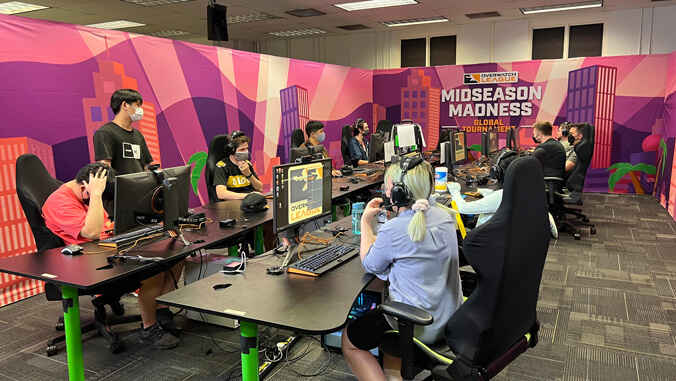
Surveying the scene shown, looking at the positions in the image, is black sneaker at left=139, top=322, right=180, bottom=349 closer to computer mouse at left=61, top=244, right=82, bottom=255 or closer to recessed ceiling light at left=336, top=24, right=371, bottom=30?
computer mouse at left=61, top=244, right=82, bottom=255

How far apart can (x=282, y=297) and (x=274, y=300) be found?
4 cm

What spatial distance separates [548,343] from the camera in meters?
3.06

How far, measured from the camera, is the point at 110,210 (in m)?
2.86

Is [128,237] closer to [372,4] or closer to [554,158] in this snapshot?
[554,158]

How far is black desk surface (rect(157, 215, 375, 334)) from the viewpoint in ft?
5.76

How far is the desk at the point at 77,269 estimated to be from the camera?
7.13 ft

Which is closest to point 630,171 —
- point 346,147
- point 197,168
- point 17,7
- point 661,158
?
point 661,158

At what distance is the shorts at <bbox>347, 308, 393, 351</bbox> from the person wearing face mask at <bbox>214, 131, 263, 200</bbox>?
7.23 feet

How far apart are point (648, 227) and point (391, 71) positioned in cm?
581

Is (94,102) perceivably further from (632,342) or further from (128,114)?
(632,342)

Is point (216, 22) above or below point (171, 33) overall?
below

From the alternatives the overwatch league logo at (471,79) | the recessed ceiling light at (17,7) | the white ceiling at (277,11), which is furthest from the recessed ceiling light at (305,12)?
the recessed ceiling light at (17,7)

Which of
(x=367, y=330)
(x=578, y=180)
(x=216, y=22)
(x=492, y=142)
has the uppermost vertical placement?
(x=216, y=22)

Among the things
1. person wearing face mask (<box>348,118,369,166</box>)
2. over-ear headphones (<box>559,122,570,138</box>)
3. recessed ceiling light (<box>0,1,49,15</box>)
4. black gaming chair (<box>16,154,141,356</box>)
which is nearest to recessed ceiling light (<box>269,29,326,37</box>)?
recessed ceiling light (<box>0,1,49,15</box>)
